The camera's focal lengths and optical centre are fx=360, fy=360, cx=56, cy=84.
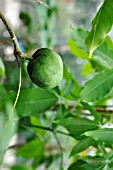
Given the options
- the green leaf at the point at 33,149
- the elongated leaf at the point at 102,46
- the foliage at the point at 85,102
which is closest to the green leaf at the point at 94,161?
the foliage at the point at 85,102

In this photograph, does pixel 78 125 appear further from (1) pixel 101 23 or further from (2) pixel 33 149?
(2) pixel 33 149

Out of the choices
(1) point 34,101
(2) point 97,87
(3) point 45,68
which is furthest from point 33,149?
(3) point 45,68

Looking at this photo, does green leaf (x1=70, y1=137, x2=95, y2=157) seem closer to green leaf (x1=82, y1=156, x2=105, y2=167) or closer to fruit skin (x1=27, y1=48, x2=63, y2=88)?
green leaf (x1=82, y1=156, x2=105, y2=167)

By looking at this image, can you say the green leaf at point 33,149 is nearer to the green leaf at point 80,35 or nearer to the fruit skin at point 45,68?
the green leaf at point 80,35

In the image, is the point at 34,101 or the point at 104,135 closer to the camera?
the point at 104,135

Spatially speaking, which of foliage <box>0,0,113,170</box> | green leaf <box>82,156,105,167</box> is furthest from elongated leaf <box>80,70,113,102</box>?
green leaf <box>82,156,105,167</box>

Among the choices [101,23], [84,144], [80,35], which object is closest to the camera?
[101,23]
